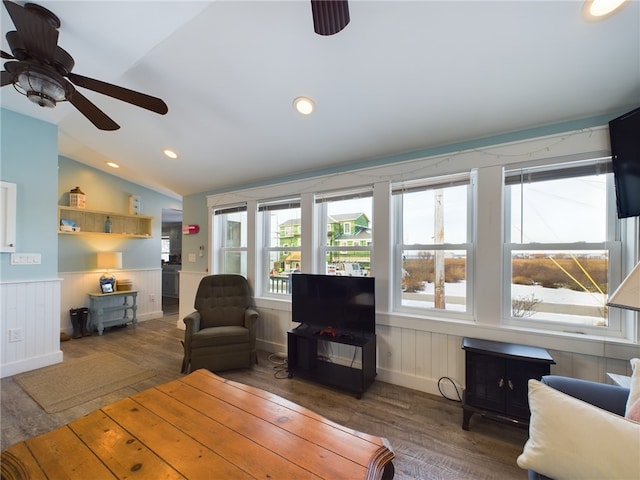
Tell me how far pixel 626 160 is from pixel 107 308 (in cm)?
642

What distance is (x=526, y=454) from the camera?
3.51 feet

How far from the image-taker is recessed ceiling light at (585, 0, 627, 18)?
1.36 meters

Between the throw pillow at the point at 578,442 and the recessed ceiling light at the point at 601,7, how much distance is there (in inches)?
77.0

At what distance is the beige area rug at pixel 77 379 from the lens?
2.37 metres

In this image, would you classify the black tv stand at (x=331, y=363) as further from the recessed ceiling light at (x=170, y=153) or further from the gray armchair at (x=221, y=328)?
the recessed ceiling light at (x=170, y=153)

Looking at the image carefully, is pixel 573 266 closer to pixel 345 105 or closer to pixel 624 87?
pixel 624 87

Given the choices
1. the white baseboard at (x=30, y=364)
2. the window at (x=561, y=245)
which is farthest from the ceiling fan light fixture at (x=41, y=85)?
the window at (x=561, y=245)

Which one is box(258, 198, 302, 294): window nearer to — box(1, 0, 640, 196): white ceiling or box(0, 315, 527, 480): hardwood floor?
box(1, 0, 640, 196): white ceiling

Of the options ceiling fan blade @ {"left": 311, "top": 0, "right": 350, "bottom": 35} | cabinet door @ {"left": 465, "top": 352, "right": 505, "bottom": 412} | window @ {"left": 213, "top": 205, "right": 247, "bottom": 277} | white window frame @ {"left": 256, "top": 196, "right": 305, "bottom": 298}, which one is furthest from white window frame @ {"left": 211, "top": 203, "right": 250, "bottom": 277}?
ceiling fan blade @ {"left": 311, "top": 0, "right": 350, "bottom": 35}

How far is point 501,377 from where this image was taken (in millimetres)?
1927

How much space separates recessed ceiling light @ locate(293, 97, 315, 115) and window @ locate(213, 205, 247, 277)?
6.77ft

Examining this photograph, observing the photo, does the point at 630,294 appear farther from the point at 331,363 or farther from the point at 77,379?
the point at 77,379

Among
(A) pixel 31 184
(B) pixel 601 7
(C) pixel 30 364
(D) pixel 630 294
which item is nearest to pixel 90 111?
(A) pixel 31 184

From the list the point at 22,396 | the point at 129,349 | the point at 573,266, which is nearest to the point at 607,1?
the point at 573,266
